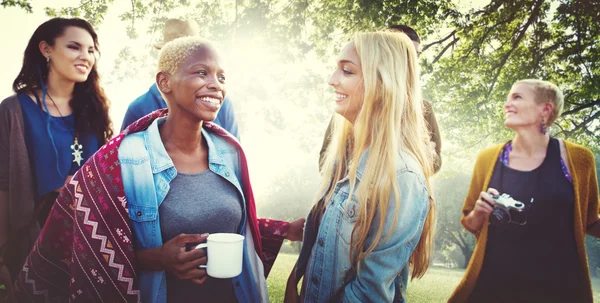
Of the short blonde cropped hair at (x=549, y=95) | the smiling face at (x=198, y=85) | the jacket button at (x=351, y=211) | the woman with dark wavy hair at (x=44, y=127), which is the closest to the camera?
the jacket button at (x=351, y=211)

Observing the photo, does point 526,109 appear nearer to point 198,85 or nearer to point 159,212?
point 198,85

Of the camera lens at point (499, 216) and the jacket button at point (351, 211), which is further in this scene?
Answer: the camera lens at point (499, 216)

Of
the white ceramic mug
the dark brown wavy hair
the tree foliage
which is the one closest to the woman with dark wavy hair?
the dark brown wavy hair

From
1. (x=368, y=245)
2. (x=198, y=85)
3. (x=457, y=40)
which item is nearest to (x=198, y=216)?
(x=198, y=85)

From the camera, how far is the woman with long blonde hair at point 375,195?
1.74 m

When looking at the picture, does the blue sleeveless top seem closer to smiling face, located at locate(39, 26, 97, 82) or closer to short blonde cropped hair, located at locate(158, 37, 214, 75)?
smiling face, located at locate(39, 26, 97, 82)

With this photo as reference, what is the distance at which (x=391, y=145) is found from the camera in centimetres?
188

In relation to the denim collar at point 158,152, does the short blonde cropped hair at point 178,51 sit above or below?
above

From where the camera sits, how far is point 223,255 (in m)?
1.66

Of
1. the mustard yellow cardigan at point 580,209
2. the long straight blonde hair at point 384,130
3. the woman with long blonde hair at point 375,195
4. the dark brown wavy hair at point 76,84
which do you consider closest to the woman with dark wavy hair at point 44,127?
the dark brown wavy hair at point 76,84

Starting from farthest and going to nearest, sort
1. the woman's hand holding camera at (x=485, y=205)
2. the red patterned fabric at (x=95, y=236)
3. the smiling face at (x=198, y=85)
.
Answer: the woman's hand holding camera at (x=485, y=205) → the smiling face at (x=198, y=85) → the red patterned fabric at (x=95, y=236)

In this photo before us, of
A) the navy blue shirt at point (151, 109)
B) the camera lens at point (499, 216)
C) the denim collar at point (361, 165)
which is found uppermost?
the navy blue shirt at point (151, 109)

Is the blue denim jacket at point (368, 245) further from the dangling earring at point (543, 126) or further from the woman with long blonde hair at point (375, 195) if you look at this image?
the dangling earring at point (543, 126)

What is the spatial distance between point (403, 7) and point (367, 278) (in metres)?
8.19
